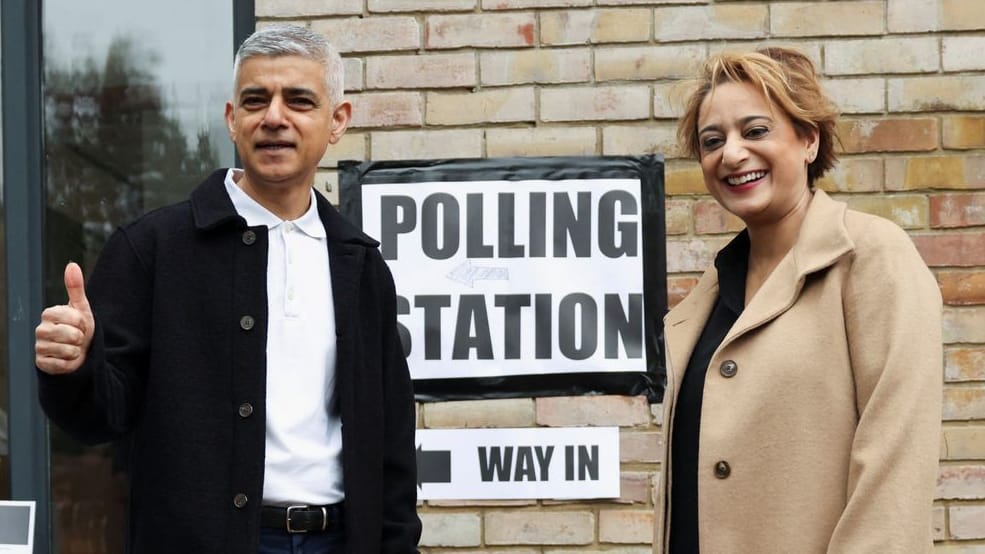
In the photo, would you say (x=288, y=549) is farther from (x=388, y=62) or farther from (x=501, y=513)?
(x=388, y=62)

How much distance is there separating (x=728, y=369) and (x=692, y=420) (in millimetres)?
158

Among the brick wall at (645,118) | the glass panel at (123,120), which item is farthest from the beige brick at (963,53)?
the glass panel at (123,120)

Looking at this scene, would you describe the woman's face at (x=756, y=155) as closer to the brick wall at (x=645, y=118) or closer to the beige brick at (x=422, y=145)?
the brick wall at (x=645, y=118)

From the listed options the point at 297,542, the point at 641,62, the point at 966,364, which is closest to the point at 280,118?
the point at 297,542

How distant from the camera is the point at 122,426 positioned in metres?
2.38

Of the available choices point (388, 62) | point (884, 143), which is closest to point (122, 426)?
point (388, 62)

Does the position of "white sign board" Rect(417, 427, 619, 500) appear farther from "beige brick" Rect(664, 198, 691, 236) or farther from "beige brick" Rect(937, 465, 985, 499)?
"beige brick" Rect(937, 465, 985, 499)

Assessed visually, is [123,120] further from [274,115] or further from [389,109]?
[274,115]

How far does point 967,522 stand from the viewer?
136 inches

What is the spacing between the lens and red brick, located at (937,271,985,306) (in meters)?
3.45

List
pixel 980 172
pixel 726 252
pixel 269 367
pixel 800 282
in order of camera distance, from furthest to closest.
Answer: pixel 980 172 → pixel 726 252 → pixel 269 367 → pixel 800 282

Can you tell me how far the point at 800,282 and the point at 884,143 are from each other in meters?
1.40

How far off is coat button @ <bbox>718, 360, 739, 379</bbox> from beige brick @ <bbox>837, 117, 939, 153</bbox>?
140 cm

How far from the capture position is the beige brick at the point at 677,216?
353 centimetres
